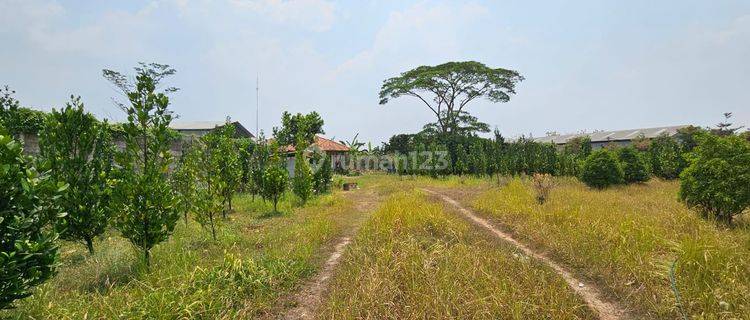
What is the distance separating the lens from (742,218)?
684 cm

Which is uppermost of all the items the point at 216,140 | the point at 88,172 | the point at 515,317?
the point at 216,140

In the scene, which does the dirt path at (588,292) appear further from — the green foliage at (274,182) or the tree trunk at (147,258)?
the green foliage at (274,182)

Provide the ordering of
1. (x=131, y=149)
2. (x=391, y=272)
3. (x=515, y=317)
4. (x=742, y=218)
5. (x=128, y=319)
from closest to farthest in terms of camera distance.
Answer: (x=128, y=319)
(x=515, y=317)
(x=391, y=272)
(x=131, y=149)
(x=742, y=218)

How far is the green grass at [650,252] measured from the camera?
356 centimetres

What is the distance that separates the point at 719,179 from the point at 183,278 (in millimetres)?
9296

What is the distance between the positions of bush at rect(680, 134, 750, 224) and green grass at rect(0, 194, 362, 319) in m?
7.40

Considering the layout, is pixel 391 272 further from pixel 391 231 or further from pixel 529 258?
pixel 529 258

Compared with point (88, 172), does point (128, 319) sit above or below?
below

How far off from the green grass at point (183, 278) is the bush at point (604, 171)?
1243 cm

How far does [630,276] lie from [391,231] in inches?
132

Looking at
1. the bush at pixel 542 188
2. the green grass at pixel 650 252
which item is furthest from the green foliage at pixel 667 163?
the green grass at pixel 650 252

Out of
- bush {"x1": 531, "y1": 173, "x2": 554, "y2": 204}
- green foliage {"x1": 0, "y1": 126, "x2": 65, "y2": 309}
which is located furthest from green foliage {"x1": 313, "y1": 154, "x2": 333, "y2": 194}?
green foliage {"x1": 0, "y1": 126, "x2": 65, "y2": 309}

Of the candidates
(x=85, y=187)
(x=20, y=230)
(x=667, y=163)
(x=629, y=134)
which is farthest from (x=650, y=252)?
(x=629, y=134)

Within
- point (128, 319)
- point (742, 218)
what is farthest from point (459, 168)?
point (128, 319)
